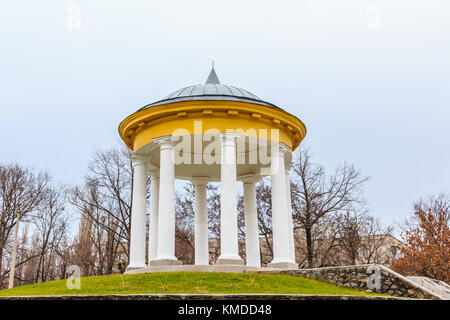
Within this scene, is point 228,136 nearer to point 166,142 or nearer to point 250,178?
point 166,142

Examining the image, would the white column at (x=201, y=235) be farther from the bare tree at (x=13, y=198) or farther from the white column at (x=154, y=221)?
the bare tree at (x=13, y=198)

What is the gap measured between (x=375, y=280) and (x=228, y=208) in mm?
6224

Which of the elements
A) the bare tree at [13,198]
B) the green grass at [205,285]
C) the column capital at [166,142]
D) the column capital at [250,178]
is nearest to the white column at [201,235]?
the column capital at [250,178]

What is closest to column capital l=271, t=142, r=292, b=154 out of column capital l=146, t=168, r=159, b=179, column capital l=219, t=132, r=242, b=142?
column capital l=219, t=132, r=242, b=142

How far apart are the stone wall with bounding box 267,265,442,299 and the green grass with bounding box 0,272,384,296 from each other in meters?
0.35

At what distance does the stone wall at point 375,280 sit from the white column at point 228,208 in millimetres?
3412

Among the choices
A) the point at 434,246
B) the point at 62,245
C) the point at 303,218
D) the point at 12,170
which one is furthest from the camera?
the point at 62,245

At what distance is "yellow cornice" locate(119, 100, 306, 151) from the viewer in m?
17.8

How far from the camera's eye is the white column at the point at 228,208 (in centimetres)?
1634

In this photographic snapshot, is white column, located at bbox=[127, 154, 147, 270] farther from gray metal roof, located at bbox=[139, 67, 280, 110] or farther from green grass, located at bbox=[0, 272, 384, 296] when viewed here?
green grass, located at bbox=[0, 272, 384, 296]

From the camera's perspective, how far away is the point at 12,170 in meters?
39.2

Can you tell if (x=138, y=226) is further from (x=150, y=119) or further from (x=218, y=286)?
(x=218, y=286)

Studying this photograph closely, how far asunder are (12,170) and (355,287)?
35.5 meters
